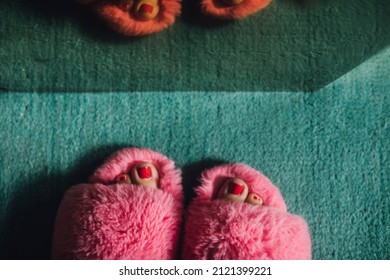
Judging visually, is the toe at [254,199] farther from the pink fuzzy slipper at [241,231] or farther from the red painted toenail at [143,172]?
the red painted toenail at [143,172]

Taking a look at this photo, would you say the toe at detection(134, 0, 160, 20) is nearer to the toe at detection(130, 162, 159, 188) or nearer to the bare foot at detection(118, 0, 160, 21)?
the bare foot at detection(118, 0, 160, 21)

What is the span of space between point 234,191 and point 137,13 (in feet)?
1.15

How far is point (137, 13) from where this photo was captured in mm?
800

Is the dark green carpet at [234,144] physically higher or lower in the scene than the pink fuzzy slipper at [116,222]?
higher

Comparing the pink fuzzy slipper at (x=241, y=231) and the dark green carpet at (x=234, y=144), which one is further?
the dark green carpet at (x=234, y=144)

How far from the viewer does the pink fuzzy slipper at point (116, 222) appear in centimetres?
82

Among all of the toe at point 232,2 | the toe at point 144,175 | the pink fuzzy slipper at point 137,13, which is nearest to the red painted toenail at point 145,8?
the pink fuzzy slipper at point 137,13

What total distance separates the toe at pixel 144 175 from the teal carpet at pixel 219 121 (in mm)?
67

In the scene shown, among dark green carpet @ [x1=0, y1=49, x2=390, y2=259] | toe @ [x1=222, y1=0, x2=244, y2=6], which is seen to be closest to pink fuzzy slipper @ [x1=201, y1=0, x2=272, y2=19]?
toe @ [x1=222, y1=0, x2=244, y2=6]

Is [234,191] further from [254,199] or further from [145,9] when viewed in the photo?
[145,9]

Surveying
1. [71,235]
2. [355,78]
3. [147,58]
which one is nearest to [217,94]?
[147,58]

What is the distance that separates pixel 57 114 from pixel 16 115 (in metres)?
0.08

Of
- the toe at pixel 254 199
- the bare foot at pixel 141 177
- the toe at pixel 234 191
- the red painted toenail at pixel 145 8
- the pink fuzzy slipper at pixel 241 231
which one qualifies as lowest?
the pink fuzzy slipper at pixel 241 231

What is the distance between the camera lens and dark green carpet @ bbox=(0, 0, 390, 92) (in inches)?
32.5
